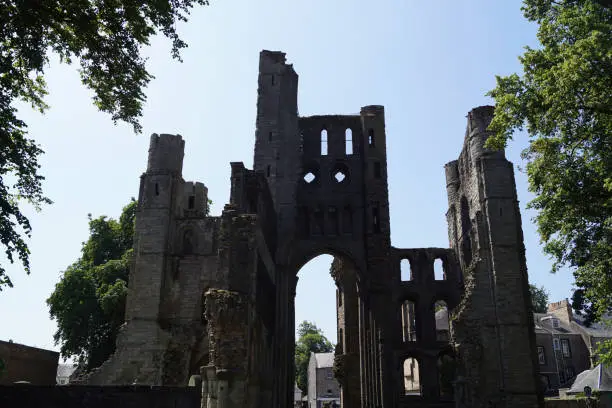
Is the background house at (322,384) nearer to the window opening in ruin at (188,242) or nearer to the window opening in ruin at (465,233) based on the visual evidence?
the window opening in ruin at (465,233)

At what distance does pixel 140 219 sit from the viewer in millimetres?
28516

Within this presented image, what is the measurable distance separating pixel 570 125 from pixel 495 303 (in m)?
12.3

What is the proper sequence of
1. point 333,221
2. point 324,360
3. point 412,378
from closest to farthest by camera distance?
point 333,221, point 412,378, point 324,360

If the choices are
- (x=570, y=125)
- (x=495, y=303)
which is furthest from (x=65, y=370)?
(x=570, y=125)

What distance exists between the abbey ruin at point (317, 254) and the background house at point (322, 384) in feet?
72.3

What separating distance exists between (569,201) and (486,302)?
1129 centimetres

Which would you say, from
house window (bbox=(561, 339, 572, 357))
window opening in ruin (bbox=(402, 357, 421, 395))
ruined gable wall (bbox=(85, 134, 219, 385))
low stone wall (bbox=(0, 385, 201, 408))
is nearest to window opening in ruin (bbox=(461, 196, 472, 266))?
ruined gable wall (bbox=(85, 134, 219, 385))

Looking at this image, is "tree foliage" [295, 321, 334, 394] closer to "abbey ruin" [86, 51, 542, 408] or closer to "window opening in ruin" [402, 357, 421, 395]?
"window opening in ruin" [402, 357, 421, 395]

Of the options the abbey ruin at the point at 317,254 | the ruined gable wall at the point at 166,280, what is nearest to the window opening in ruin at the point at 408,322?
the abbey ruin at the point at 317,254

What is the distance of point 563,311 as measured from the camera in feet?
151

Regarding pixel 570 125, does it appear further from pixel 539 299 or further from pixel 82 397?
pixel 539 299

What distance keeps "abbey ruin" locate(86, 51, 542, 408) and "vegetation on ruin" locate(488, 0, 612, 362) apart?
9.32 metres

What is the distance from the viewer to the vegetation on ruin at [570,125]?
12.5 metres

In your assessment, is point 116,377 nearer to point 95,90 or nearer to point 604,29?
point 95,90
